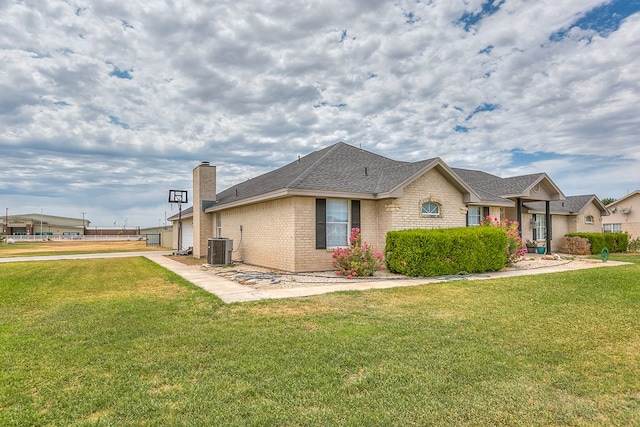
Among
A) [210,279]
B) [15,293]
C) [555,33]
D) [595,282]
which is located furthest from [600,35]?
[15,293]

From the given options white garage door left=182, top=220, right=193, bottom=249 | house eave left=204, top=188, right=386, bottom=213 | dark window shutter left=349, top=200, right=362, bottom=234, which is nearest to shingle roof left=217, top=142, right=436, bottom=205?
house eave left=204, top=188, right=386, bottom=213

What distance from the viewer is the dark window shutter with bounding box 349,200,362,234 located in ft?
42.3

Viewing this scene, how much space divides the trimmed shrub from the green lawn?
16.6 meters

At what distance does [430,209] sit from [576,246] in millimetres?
13484

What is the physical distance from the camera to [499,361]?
13.3ft

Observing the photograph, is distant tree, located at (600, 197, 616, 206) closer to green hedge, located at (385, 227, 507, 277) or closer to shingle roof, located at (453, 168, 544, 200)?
shingle roof, located at (453, 168, 544, 200)

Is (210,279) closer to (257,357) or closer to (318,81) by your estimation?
(257,357)

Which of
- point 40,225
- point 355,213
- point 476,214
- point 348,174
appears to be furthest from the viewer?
point 40,225

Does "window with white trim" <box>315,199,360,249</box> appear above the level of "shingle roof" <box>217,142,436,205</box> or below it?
below

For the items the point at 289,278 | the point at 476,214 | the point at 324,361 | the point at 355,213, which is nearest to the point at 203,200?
the point at 355,213

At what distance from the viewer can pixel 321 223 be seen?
40.3 ft

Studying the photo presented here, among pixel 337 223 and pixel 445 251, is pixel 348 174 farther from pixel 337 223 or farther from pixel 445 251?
pixel 445 251

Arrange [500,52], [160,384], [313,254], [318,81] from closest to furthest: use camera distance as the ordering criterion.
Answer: [160,384], [313,254], [500,52], [318,81]

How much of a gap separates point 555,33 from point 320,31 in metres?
8.29
